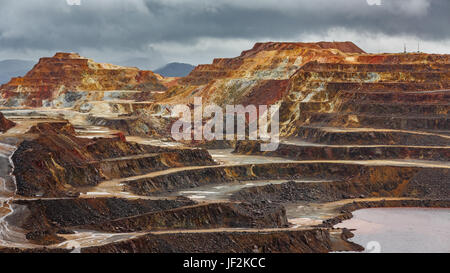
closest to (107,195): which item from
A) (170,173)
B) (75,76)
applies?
(170,173)

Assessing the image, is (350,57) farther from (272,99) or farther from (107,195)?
(107,195)

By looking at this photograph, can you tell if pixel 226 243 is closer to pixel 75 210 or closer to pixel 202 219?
pixel 202 219

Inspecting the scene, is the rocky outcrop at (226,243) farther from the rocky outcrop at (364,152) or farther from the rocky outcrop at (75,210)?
the rocky outcrop at (364,152)

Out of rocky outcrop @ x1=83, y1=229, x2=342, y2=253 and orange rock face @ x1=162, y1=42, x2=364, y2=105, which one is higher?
orange rock face @ x1=162, y1=42, x2=364, y2=105

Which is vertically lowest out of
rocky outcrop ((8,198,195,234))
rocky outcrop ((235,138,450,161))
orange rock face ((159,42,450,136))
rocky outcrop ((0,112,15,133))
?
rocky outcrop ((8,198,195,234))

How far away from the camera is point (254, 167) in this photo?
3625 inches

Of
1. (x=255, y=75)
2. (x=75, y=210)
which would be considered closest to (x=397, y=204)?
(x=75, y=210)

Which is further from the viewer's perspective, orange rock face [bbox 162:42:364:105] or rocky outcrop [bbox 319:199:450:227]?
orange rock face [bbox 162:42:364:105]

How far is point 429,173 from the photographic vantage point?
8588 cm

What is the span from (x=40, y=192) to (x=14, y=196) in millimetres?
3177

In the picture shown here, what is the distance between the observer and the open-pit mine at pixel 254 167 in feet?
185

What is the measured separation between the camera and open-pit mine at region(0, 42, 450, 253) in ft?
185

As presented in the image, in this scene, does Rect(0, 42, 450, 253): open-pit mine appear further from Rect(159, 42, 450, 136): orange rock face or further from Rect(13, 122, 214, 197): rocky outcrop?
Rect(159, 42, 450, 136): orange rock face

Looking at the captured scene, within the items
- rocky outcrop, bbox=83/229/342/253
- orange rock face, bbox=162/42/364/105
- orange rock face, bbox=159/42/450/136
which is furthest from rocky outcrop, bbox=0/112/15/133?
orange rock face, bbox=162/42/364/105
